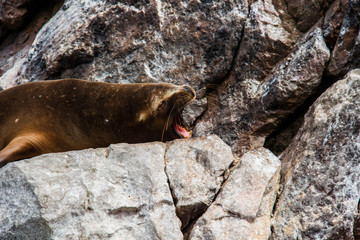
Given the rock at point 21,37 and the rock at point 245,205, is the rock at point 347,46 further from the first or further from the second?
the rock at point 21,37

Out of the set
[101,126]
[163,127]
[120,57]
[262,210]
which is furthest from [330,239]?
[120,57]

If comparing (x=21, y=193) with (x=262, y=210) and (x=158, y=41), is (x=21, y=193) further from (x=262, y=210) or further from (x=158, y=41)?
(x=158, y=41)

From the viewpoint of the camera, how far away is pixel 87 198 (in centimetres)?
320

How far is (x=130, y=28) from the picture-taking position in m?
5.60

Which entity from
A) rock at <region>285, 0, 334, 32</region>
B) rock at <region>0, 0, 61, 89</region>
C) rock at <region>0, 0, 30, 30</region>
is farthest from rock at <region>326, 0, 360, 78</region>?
rock at <region>0, 0, 30, 30</region>

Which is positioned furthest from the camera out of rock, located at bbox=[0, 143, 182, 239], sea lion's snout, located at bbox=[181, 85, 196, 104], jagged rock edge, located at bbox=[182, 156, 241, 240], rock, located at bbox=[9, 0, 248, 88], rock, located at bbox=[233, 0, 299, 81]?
rock, located at bbox=[9, 0, 248, 88]

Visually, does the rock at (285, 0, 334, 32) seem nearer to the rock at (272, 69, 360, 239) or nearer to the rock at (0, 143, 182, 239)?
the rock at (272, 69, 360, 239)

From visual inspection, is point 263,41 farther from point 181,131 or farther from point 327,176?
point 327,176

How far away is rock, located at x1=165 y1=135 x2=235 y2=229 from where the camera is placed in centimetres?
343

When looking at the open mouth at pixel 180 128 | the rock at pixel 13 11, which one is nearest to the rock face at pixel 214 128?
the open mouth at pixel 180 128

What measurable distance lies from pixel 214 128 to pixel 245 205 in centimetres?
173

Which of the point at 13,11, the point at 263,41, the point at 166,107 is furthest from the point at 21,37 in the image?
the point at 263,41

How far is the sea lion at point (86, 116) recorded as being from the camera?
4.59 m

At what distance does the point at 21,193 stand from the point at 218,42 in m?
3.08
